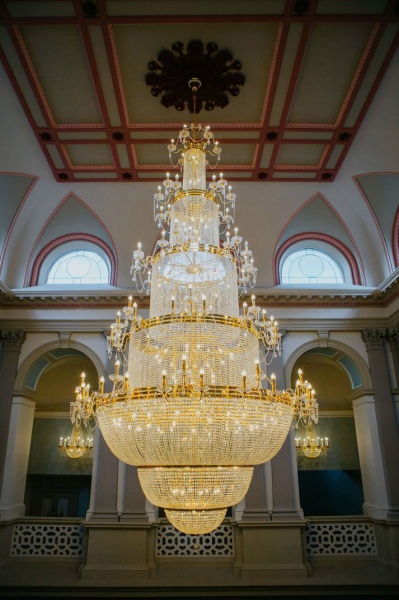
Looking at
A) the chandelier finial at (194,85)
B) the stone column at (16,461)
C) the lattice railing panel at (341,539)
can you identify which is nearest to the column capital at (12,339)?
the stone column at (16,461)

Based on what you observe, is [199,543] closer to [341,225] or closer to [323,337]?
[323,337]

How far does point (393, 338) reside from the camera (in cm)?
982

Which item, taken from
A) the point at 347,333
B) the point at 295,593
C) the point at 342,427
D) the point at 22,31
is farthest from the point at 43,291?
the point at 342,427

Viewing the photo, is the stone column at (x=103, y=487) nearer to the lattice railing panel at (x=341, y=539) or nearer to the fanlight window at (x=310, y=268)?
the lattice railing panel at (x=341, y=539)

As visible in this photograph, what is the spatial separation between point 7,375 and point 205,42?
7.82 metres

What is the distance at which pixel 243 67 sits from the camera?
23.9 feet

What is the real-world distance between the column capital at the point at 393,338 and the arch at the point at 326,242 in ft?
4.82

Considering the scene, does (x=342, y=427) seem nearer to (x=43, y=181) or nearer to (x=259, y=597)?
(x=259, y=597)

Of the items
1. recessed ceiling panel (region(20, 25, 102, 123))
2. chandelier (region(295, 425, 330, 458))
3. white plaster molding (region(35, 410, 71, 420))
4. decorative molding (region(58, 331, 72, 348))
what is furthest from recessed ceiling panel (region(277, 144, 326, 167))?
white plaster molding (region(35, 410, 71, 420))

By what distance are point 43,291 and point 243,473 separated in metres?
7.46

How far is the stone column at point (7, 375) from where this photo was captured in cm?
918

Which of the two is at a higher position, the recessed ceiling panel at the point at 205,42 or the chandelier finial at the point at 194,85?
the recessed ceiling panel at the point at 205,42

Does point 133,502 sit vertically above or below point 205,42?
below

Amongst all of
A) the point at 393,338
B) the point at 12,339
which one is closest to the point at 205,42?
the point at 393,338
